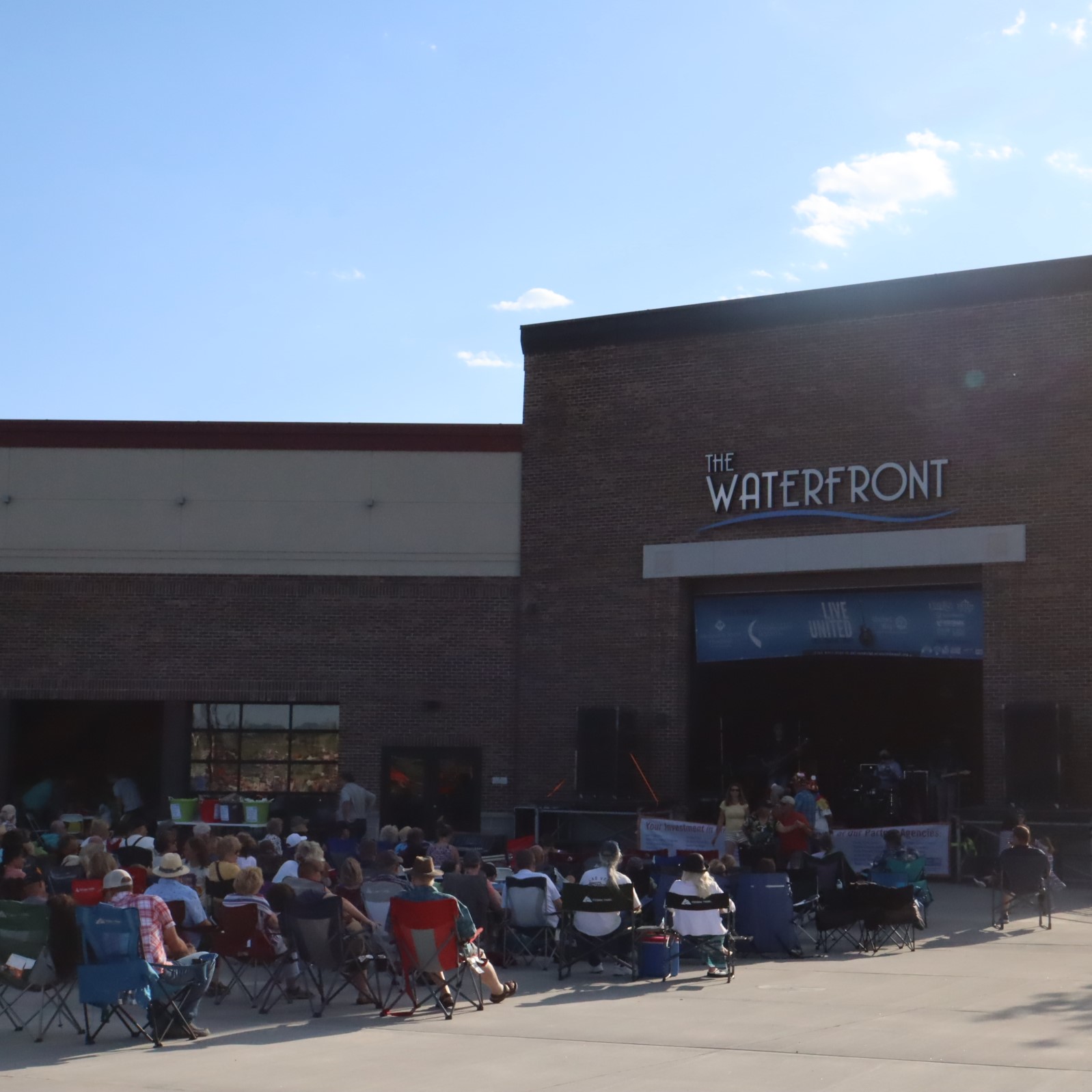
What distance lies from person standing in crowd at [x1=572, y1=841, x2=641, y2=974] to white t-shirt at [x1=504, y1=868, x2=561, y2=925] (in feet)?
1.26

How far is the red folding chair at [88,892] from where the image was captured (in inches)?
480

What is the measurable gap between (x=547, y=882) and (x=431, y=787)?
46.7ft

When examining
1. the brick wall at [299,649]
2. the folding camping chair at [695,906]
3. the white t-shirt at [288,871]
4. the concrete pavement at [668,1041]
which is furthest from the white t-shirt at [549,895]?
the brick wall at [299,649]

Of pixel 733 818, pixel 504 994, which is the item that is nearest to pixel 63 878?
pixel 504 994

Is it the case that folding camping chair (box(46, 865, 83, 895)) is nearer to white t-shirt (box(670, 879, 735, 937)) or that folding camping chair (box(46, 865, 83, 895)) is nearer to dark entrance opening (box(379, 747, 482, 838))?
white t-shirt (box(670, 879, 735, 937))

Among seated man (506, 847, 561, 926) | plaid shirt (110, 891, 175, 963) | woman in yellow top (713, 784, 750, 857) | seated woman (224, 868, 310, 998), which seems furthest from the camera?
woman in yellow top (713, 784, 750, 857)

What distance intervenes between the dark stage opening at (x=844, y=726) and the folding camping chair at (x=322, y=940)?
51.6ft

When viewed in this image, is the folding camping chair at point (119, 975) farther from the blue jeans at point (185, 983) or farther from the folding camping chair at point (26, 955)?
the folding camping chair at point (26, 955)

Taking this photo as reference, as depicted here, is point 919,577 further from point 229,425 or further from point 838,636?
point 229,425

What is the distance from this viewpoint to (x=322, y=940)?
11531 mm

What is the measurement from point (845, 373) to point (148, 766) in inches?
648

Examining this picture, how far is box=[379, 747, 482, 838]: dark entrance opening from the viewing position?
91.5 feet

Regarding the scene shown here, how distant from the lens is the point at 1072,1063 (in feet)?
28.5

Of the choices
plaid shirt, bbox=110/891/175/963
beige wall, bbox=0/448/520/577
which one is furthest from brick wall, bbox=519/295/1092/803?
plaid shirt, bbox=110/891/175/963
